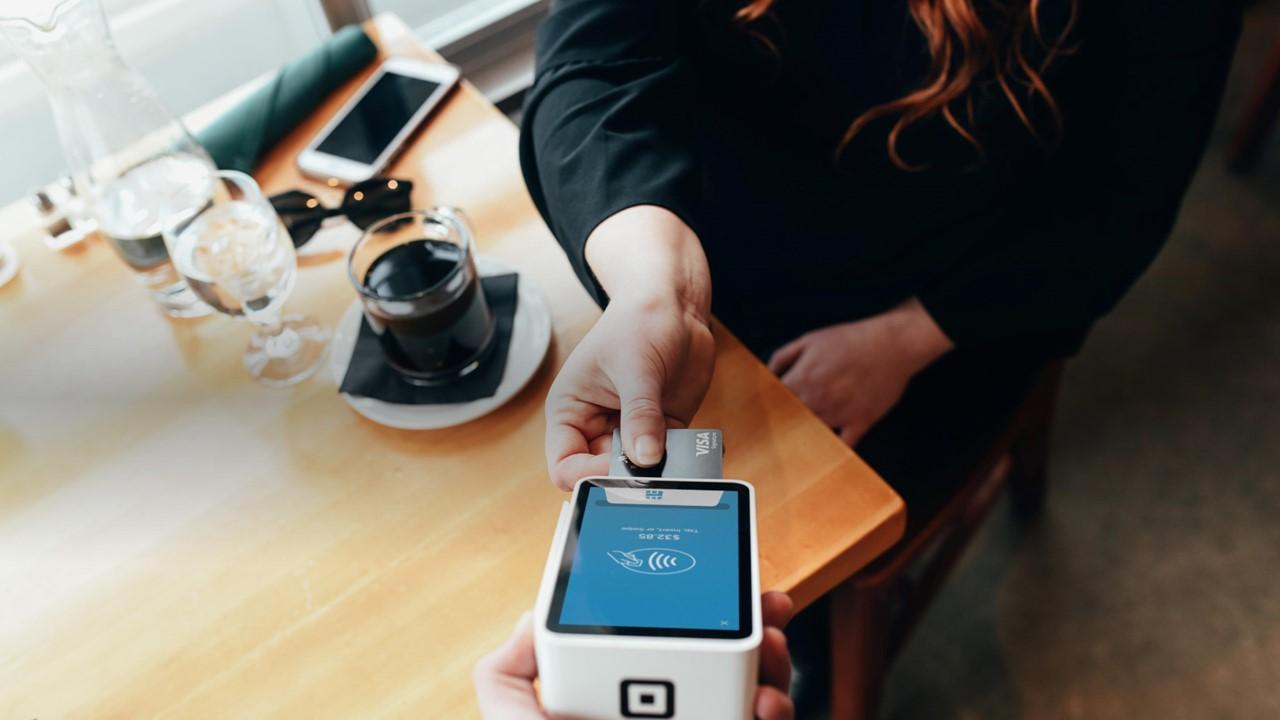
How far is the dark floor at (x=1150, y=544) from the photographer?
1.05 meters

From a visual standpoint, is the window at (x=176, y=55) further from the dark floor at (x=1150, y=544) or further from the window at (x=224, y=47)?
the dark floor at (x=1150, y=544)

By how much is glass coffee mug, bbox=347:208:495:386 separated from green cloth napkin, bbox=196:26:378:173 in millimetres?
268

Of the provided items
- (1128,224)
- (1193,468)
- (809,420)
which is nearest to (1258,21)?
(1193,468)

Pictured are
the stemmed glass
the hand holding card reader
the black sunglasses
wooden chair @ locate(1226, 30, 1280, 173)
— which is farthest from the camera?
wooden chair @ locate(1226, 30, 1280, 173)

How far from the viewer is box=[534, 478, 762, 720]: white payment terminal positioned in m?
0.33

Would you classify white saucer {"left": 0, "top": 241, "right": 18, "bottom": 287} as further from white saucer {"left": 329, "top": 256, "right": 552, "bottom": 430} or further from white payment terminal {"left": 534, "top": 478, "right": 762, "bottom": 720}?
white payment terminal {"left": 534, "top": 478, "right": 762, "bottom": 720}

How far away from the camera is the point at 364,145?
789 millimetres

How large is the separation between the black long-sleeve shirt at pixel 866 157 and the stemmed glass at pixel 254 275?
0.18m

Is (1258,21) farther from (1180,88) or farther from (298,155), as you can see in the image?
(298,155)

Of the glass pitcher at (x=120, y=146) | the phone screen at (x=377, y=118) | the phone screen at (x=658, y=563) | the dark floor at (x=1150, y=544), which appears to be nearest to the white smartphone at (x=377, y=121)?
the phone screen at (x=377, y=118)

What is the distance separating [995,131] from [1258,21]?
4.95 feet

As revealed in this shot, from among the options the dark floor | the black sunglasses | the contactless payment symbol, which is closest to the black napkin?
the black sunglasses

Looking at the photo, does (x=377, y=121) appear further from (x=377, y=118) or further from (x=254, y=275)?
(x=254, y=275)

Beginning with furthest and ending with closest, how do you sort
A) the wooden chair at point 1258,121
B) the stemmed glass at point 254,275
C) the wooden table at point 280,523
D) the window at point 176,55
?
the wooden chair at point 1258,121 → the window at point 176,55 → the stemmed glass at point 254,275 → the wooden table at point 280,523
